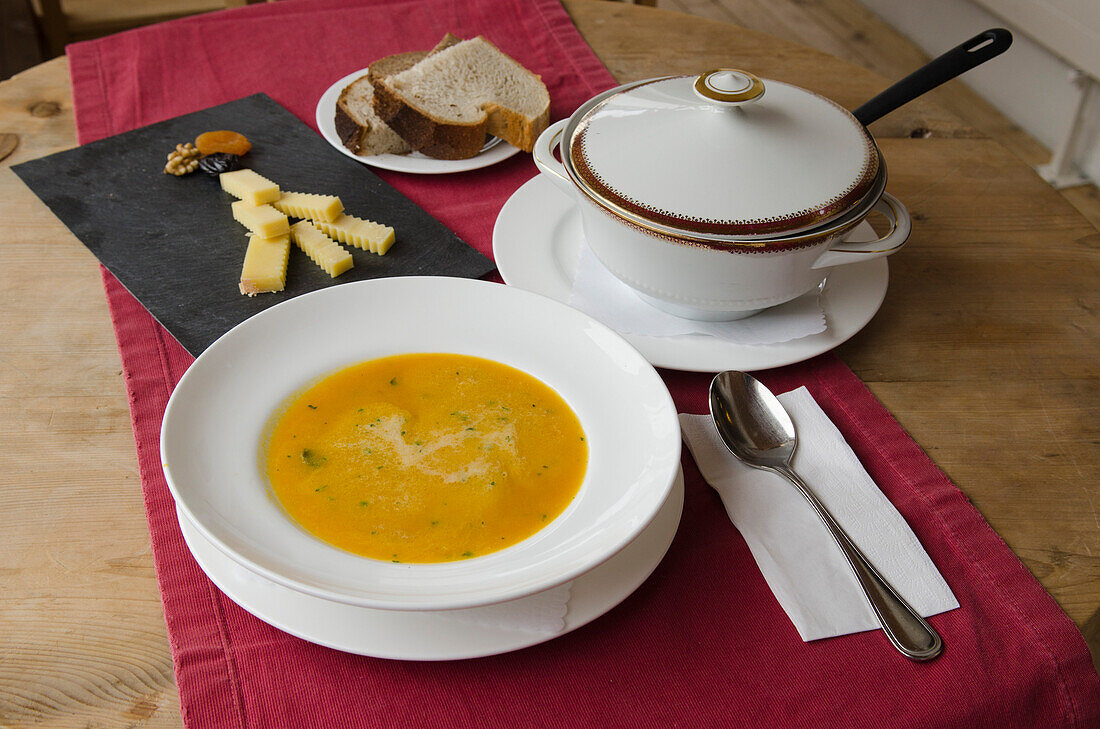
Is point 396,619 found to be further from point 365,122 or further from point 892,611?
point 365,122

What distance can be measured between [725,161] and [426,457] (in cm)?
46

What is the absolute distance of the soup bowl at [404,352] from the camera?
0.66 m

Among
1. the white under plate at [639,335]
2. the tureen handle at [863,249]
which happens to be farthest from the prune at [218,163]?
the tureen handle at [863,249]

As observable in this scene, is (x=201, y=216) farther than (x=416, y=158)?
No

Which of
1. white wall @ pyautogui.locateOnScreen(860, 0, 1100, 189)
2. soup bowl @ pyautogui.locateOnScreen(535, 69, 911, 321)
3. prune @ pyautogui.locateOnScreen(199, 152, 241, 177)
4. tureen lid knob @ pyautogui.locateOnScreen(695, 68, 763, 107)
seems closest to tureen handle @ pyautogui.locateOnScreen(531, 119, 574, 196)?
soup bowl @ pyautogui.locateOnScreen(535, 69, 911, 321)

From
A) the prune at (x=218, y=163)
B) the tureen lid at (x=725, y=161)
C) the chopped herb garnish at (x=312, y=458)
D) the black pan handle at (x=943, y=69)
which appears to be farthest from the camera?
the prune at (x=218, y=163)

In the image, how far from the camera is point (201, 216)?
1.26 metres

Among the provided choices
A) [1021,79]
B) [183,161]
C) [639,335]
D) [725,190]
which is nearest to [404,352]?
[639,335]

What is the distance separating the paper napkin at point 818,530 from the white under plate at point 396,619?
13 centimetres

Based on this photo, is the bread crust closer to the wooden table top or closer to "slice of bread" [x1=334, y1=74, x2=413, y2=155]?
"slice of bread" [x1=334, y1=74, x2=413, y2=155]

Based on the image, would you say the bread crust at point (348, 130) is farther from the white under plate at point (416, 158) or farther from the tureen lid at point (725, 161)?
the tureen lid at point (725, 161)

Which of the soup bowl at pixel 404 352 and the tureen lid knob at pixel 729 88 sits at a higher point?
the tureen lid knob at pixel 729 88

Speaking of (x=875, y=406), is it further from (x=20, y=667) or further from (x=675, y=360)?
(x=20, y=667)

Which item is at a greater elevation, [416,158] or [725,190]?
[725,190]
